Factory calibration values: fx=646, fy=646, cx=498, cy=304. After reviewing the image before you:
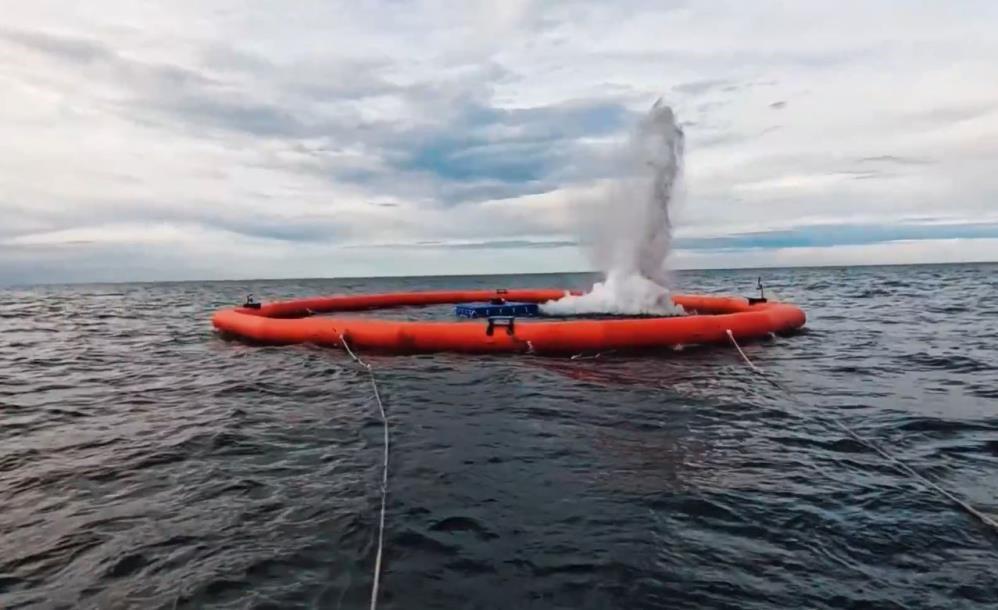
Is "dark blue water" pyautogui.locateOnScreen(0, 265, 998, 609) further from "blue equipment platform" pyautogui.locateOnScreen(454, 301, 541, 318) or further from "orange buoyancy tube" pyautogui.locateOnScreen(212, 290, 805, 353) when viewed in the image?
"blue equipment platform" pyautogui.locateOnScreen(454, 301, 541, 318)

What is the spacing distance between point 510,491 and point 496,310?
37.4ft

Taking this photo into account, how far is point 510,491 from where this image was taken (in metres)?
5.17

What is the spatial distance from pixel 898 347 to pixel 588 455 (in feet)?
33.1

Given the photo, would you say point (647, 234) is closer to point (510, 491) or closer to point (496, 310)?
point (496, 310)

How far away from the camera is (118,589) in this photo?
3.75 meters

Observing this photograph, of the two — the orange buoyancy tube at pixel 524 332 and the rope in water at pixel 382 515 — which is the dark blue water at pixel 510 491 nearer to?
the rope in water at pixel 382 515

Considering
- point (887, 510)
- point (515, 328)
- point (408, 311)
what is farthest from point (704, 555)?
point (408, 311)

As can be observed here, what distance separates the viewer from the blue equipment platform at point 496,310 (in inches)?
648

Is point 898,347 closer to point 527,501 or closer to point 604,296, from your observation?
point 604,296

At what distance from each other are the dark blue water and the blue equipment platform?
582 cm

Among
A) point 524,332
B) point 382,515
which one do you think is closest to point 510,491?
point 382,515

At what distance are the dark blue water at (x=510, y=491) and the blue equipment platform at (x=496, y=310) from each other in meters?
5.82

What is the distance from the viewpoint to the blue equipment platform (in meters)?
16.5

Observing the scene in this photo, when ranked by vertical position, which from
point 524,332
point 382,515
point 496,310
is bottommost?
point 382,515
